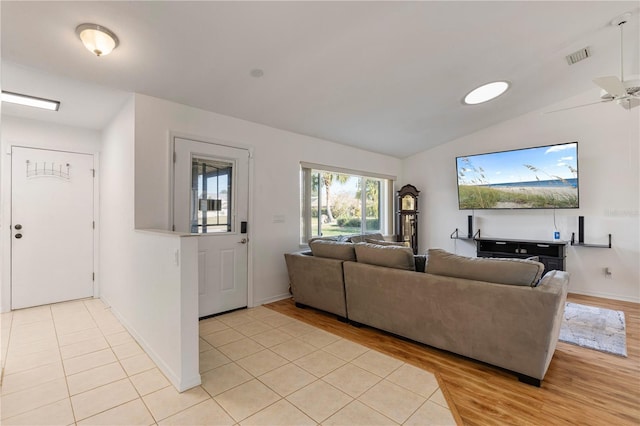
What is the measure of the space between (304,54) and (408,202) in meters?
4.14

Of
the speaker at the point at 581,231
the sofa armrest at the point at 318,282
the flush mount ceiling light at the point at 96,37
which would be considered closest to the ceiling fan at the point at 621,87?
the speaker at the point at 581,231

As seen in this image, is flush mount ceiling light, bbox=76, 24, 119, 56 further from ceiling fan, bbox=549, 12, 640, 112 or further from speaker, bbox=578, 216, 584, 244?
speaker, bbox=578, 216, 584, 244

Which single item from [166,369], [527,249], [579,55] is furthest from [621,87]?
[166,369]

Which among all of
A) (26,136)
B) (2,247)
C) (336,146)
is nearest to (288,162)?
(336,146)

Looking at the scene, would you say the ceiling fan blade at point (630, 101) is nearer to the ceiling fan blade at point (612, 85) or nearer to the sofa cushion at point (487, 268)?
the ceiling fan blade at point (612, 85)

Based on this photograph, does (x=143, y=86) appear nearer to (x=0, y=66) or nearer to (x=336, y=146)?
(x=0, y=66)

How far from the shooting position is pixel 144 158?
3.05 meters

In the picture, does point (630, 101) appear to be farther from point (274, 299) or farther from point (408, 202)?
point (274, 299)

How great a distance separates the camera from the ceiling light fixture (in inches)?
119

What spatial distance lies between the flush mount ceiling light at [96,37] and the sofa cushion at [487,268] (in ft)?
9.96

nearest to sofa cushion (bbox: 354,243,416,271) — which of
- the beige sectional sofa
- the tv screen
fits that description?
the beige sectional sofa

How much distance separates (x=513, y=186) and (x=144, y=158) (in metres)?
5.33

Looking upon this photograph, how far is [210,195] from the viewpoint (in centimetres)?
355

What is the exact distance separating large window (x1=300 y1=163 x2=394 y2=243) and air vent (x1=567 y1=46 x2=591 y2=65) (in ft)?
10.4
